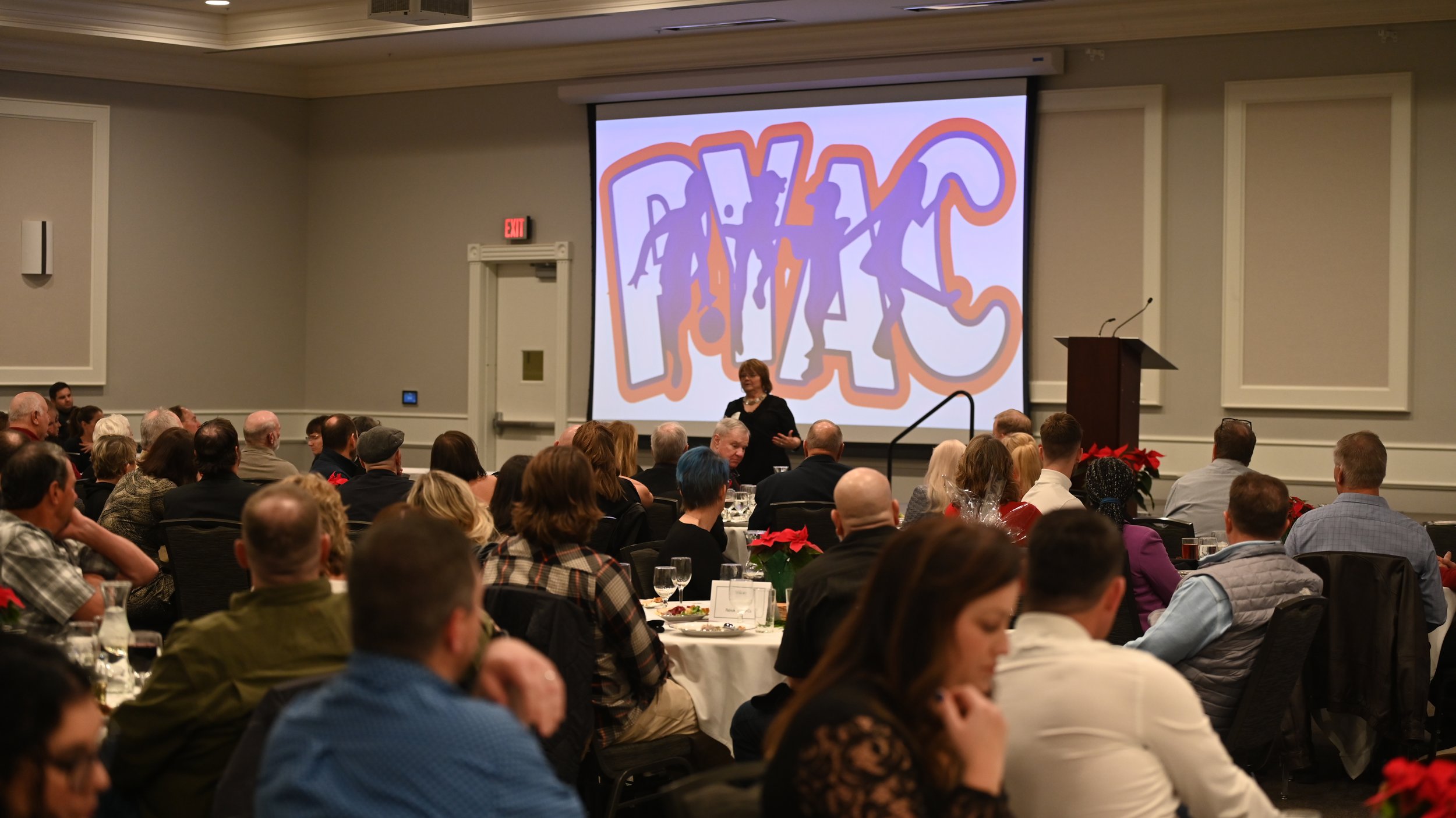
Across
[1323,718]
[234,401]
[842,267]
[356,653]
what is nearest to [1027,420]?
[1323,718]

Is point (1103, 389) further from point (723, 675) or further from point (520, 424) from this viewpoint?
point (520, 424)

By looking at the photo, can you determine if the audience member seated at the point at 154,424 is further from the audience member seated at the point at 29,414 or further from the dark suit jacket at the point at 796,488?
the dark suit jacket at the point at 796,488

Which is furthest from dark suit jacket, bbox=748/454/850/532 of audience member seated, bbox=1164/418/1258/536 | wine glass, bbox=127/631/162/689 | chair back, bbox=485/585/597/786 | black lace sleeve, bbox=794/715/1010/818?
black lace sleeve, bbox=794/715/1010/818

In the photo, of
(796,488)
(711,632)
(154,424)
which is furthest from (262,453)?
(711,632)

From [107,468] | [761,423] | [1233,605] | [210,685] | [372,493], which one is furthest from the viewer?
[761,423]

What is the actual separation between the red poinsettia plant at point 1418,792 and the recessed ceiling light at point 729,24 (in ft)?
27.8

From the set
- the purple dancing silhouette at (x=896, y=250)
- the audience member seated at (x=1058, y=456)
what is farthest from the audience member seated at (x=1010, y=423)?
the purple dancing silhouette at (x=896, y=250)

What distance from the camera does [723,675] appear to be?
4105 mm

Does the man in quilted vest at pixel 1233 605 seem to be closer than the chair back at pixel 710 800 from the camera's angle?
No

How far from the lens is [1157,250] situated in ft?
29.7

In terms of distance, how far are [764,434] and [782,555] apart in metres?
4.39

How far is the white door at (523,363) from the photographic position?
1141 centimetres

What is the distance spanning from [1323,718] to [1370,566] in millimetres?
761

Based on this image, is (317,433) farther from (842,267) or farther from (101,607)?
(101,607)
